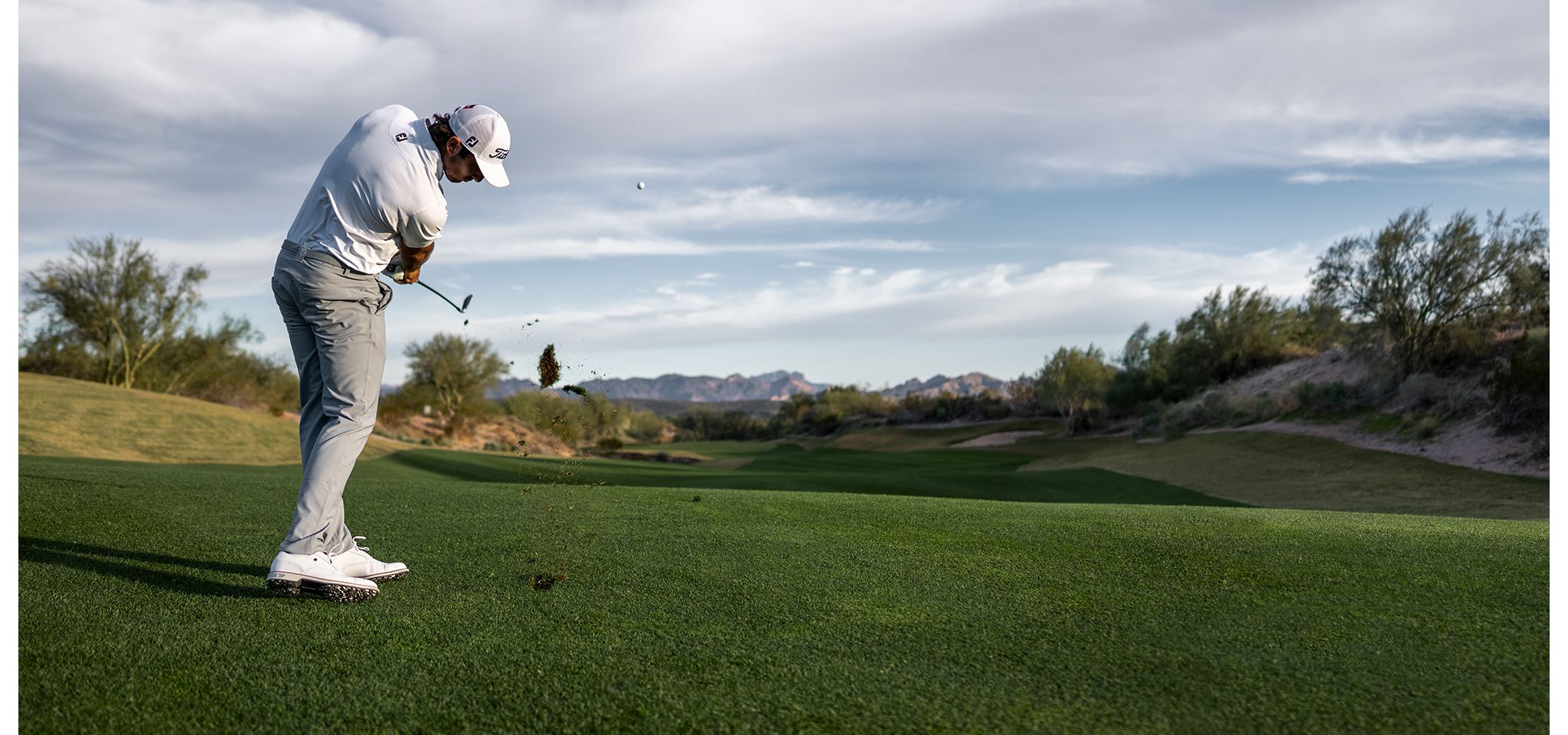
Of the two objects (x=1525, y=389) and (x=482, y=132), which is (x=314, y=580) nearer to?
(x=482, y=132)

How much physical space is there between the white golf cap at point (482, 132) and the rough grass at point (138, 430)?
18.0 metres

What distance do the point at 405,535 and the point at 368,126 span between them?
8.39 feet

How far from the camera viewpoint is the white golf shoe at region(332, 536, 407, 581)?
3.95 m

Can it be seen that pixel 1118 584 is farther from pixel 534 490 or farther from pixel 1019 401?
pixel 1019 401

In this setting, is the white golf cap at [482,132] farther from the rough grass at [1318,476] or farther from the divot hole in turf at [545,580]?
the rough grass at [1318,476]

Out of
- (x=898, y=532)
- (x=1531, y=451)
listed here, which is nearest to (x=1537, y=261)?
(x=1531, y=451)

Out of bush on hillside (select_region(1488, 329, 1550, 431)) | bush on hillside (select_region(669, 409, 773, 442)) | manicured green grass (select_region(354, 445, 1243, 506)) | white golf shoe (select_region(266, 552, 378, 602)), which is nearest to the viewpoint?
white golf shoe (select_region(266, 552, 378, 602))

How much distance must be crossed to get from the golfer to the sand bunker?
32.3m

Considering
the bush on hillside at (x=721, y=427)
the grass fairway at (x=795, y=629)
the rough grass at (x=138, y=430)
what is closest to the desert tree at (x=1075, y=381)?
the bush on hillside at (x=721, y=427)

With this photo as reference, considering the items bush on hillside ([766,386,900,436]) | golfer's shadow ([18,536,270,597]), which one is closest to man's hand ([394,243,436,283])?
golfer's shadow ([18,536,270,597])

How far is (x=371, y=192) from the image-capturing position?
3744mm

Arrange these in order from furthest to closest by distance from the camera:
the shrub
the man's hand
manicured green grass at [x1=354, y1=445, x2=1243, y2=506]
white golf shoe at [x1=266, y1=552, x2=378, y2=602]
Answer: the shrub
manicured green grass at [x1=354, y1=445, x2=1243, y2=506]
the man's hand
white golf shoe at [x1=266, y1=552, x2=378, y2=602]

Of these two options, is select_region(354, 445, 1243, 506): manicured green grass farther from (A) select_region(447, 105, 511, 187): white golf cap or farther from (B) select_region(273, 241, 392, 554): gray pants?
(A) select_region(447, 105, 511, 187): white golf cap

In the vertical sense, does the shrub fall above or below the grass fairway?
above
